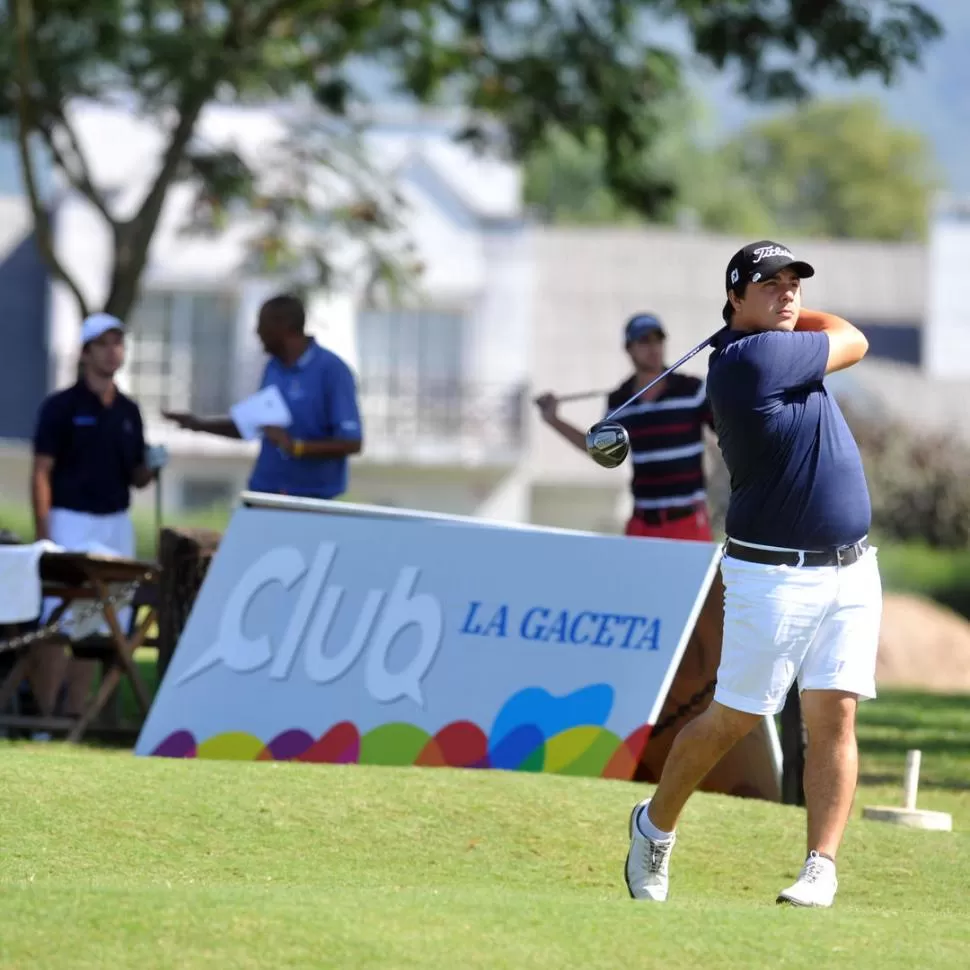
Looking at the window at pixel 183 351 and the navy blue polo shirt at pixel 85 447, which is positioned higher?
the navy blue polo shirt at pixel 85 447

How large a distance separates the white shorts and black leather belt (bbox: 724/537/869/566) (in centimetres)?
2

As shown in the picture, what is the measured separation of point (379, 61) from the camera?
19.8 meters

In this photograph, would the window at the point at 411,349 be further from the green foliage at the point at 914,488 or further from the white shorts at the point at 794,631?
the white shorts at the point at 794,631

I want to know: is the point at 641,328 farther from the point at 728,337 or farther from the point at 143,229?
the point at 143,229

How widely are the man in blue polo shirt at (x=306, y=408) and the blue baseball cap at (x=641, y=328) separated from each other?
53.7 inches

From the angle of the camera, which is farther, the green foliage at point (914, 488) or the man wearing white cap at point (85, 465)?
the green foliage at point (914, 488)

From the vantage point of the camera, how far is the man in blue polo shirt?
10.6m

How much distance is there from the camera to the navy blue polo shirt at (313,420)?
417 inches

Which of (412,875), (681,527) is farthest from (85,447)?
(412,875)

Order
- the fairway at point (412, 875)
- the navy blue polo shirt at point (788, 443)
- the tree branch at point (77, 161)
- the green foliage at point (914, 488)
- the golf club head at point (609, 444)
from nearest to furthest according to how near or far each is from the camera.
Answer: the fairway at point (412, 875), the navy blue polo shirt at point (788, 443), the golf club head at point (609, 444), the tree branch at point (77, 161), the green foliage at point (914, 488)

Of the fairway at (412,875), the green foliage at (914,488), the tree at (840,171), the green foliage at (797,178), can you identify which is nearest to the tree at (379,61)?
the fairway at (412,875)

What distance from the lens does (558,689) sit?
29.5ft

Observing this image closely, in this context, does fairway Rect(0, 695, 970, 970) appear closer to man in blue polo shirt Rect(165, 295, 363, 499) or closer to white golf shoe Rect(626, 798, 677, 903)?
white golf shoe Rect(626, 798, 677, 903)

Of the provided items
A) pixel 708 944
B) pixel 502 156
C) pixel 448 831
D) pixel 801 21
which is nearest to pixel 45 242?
pixel 502 156
